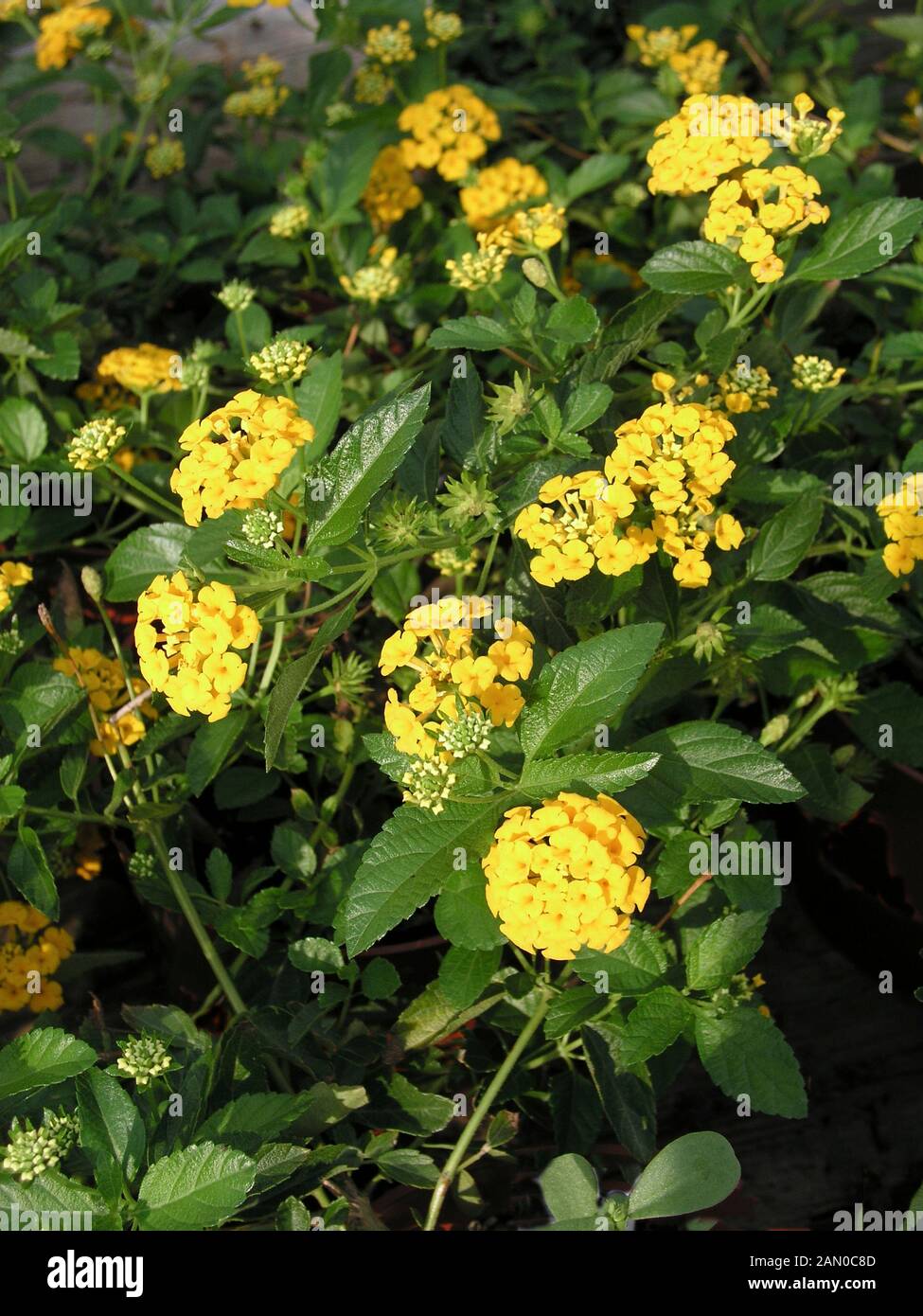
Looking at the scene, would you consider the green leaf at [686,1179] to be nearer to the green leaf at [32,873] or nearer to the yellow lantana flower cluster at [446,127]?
the green leaf at [32,873]

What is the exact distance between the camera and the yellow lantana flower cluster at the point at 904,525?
4.40ft

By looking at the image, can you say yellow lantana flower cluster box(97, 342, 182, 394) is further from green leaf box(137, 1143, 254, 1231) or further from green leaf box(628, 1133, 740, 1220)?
green leaf box(628, 1133, 740, 1220)

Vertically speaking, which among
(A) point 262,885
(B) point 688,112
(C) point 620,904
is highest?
(B) point 688,112

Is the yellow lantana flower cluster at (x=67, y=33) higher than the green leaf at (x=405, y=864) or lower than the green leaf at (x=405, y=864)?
higher

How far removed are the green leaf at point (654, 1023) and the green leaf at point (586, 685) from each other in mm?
311

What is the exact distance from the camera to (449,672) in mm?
1196

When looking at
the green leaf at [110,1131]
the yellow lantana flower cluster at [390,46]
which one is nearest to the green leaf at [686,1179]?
the green leaf at [110,1131]

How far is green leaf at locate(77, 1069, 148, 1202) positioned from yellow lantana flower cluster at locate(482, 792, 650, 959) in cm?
41

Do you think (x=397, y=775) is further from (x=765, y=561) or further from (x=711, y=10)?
(x=711, y=10)

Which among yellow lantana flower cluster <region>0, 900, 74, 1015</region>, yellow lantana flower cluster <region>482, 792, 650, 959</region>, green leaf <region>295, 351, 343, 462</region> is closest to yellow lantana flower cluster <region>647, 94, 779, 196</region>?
green leaf <region>295, 351, 343, 462</region>

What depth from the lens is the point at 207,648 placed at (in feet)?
3.76

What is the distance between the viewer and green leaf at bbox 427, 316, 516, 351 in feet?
4.58
